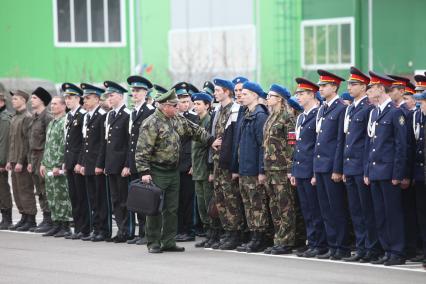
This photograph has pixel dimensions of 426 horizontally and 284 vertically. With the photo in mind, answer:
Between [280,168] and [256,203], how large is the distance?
0.64 metres

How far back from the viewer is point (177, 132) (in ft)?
53.3

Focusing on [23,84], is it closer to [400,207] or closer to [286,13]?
[286,13]

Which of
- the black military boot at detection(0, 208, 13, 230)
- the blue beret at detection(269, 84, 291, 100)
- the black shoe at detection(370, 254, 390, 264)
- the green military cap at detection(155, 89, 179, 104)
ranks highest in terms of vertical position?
the blue beret at detection(269, 84, 291, 100)

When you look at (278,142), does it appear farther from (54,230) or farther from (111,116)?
(54,230)

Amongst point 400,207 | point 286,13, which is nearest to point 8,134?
point 400,207

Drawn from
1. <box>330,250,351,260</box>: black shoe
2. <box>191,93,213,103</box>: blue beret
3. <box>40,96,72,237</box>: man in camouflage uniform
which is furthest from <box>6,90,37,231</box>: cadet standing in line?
<box>330,250,351,260</box>: black shoe

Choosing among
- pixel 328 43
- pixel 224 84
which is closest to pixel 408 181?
pixel 224 84

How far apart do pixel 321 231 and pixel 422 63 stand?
32733mm

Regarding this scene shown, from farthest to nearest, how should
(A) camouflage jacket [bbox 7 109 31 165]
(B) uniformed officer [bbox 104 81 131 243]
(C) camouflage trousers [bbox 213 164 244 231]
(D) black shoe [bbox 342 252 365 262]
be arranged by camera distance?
1. (A) camouflage jacket [bbox 7 109 31 165]
2. (B) uniformed officer [bbox 104 81 131 243]
3. (C) camouflage trousers [bbox 213 164 244 231]
4. (D) black shoe [bbox 342 252 365 262]

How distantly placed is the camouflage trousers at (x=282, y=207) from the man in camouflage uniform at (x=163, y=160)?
135 cm

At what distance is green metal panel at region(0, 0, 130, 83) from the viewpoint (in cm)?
4691

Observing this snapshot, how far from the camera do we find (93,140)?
18.0 m

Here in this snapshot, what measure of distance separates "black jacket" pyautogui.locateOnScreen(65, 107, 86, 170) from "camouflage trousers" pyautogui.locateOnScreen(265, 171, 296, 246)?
3699 millimetres

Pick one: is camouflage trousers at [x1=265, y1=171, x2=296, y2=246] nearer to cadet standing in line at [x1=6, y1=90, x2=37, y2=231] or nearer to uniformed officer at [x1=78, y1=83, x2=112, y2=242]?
uniformed officer at [x1=78, y1=83, x2=112, y2=242]
